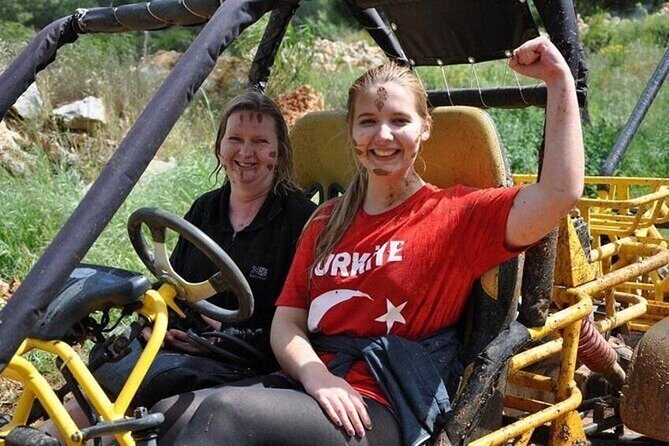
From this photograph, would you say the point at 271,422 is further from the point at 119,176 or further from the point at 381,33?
the point at 381,33

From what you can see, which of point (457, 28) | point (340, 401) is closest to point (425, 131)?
point (457, 28)

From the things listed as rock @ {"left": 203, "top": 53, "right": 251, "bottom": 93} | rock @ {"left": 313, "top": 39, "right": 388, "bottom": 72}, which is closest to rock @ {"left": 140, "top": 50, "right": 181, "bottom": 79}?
rock @ {"left": 203, "top": 53, "right": 251, "bottom": 93}

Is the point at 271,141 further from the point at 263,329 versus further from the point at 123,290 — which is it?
the point at 123,290

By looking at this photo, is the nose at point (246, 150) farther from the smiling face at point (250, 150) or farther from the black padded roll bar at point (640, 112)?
the black padded roll bar at point (640, 112)

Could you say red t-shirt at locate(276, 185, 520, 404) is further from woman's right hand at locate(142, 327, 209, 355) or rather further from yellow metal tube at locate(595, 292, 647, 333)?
yellow metal tube at locate(595, 292, 647, 333)

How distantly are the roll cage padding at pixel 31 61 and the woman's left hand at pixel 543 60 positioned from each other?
169 cm

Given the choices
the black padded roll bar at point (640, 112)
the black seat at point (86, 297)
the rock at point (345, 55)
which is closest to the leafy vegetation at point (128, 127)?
the rock at point (345, 55)

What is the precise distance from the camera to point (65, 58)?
9.62 meters

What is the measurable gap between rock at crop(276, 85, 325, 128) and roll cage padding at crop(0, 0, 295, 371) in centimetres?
630

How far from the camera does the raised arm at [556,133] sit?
2.34 meters

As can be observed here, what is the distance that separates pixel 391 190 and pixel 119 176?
93 cm

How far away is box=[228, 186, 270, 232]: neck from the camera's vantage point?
3.29 metres

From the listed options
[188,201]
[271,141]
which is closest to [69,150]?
[188,201]

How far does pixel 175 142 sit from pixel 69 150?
1.04 meters
